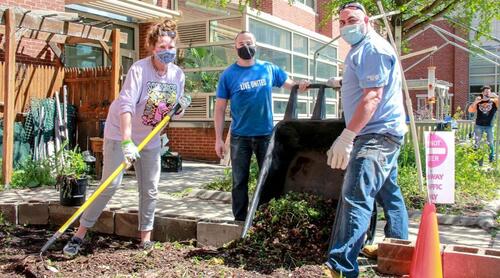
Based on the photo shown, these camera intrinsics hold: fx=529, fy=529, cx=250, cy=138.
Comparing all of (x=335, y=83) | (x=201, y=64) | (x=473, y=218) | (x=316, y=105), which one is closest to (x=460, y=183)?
(x=473, y=218)

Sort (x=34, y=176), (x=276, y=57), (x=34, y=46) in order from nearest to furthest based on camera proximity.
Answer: (x=34, y=176) → (x=34, y=46) → (x=276, y=57)

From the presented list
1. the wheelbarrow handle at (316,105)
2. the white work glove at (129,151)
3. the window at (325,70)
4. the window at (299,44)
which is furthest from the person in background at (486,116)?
the white work glove at (129,151)

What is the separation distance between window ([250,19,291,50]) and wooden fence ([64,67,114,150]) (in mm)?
4099

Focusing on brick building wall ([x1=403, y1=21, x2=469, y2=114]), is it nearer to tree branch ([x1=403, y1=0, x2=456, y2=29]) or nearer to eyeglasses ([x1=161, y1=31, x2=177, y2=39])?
tree branch ([x1=403, y1=0, x2=456, y2=29])

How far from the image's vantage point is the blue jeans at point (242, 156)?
473 centimetres

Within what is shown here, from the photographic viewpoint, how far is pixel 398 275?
3.62m

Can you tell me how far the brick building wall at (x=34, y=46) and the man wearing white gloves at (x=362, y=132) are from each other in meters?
7.81

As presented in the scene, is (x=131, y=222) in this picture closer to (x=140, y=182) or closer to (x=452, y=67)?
(x=140, y=182)

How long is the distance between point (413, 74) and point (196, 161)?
21173 mm

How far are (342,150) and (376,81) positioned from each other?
1.61 ft

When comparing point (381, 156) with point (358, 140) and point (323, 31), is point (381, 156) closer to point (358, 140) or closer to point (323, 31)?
point (358, 140)

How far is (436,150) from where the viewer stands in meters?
4.05

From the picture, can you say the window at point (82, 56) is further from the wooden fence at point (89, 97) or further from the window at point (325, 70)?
the window at point (325, 70)

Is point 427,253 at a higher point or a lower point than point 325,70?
lower
